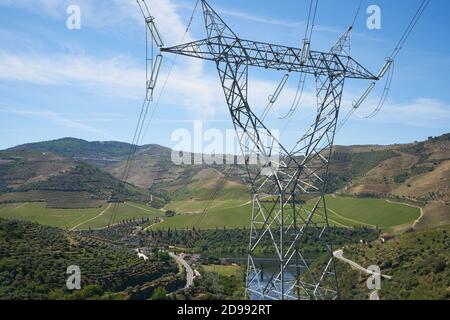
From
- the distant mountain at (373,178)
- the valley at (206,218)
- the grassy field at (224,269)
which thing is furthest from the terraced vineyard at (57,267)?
the distant mountain at (373,178)

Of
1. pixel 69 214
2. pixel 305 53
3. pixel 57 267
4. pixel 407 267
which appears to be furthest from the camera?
pixel 69 214

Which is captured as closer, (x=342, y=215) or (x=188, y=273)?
(x=188, y=273)

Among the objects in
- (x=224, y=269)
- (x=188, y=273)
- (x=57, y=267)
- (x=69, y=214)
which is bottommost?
(x=224, y=269)

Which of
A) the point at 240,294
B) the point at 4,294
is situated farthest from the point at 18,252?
the point at 240,294

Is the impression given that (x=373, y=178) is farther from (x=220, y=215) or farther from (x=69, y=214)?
(x=69, y=214)

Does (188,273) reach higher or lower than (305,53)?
lower

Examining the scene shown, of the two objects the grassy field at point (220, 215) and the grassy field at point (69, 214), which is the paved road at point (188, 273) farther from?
the grassy field at point (69, 214)

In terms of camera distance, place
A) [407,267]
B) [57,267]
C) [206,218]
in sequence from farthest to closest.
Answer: [206,218] → [407,267] → [57,267]

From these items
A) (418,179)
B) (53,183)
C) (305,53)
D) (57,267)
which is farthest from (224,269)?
(53,183)
